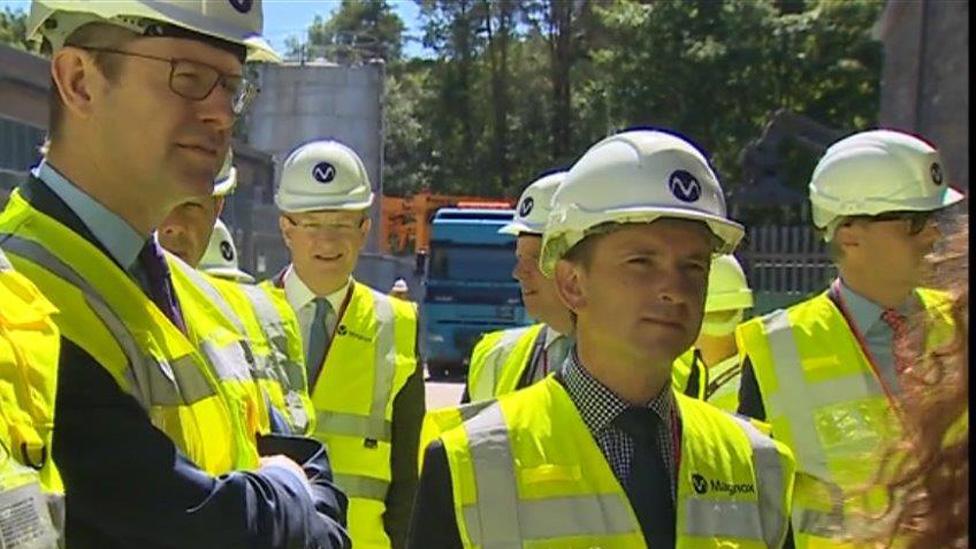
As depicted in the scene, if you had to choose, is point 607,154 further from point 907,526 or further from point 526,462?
point 907,526

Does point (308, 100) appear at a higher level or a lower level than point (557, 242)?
higher

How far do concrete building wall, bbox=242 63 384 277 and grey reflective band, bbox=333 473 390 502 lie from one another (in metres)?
23.7

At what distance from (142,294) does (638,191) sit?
3.24 ft

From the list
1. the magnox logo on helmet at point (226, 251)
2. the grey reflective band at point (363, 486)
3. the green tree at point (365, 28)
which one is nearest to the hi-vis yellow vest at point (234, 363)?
the grey reflective band at point (363, 486)

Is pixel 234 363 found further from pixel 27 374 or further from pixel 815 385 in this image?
pixel 815 385

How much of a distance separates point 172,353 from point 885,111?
2008 centimetres

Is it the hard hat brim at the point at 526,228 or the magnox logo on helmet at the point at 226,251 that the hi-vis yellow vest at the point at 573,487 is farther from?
the magnox logo on helmet at the point at 226,251

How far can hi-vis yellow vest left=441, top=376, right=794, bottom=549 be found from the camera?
257 cm

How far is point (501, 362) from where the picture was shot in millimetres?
4633

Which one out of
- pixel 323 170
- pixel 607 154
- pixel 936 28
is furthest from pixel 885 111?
pixel 607 154

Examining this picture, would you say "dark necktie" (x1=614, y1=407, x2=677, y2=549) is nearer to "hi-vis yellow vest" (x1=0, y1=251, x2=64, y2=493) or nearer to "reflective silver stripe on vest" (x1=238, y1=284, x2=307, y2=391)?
"reflective silver stripe on vest" (x1=238, y1=284, x2=307, y2=391)

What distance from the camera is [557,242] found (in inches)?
114

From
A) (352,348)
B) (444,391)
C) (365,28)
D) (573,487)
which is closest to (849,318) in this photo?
(573,487)

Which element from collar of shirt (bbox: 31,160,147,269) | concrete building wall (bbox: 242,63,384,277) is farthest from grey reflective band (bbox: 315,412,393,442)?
concrete building wall (bbox: 242,63,384,277)
